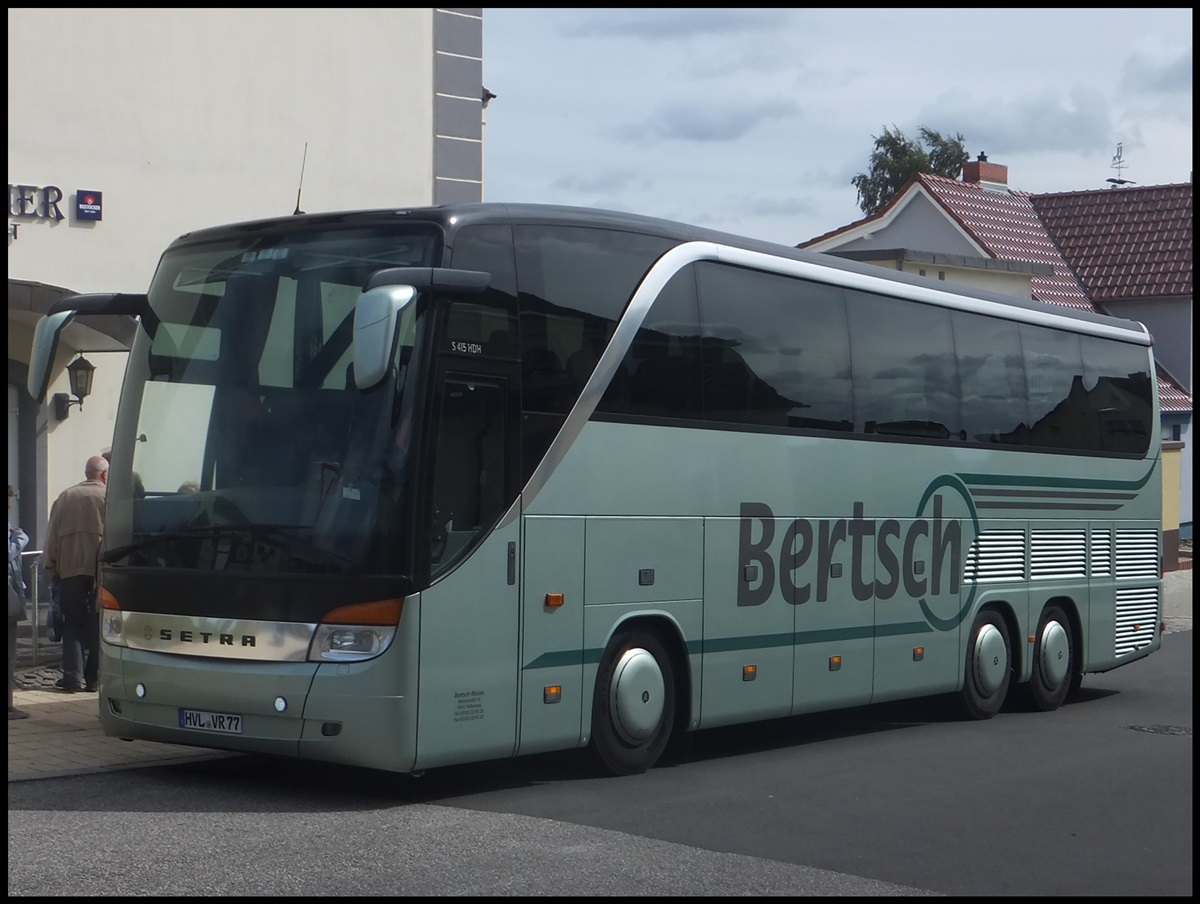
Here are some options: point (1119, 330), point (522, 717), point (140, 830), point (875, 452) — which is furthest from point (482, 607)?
point (1119, 330)

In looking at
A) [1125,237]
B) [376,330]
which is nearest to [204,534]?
[376,330]

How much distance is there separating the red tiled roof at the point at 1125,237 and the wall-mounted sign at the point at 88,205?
1188 inches

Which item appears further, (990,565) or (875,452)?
(990,565)

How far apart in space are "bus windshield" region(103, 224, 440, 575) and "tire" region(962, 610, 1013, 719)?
6.77 metres

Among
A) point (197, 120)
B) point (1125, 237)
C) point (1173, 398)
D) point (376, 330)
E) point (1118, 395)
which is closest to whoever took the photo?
point (376, 330)

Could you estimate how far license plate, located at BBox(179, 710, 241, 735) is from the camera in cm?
936

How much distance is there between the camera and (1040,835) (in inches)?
346

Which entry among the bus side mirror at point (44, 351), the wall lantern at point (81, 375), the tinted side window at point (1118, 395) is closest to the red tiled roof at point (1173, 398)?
the tinted side window at point (1118, 395)

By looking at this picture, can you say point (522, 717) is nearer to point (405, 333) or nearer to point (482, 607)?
point (482, 607)

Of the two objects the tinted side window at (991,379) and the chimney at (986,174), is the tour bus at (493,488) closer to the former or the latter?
the tinted side window at (991,379)

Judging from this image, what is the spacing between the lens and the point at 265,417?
31.1 ft

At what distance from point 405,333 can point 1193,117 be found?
418 centimetres

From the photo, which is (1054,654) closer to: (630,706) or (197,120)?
(630,706)

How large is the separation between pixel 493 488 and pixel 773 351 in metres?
3.02
